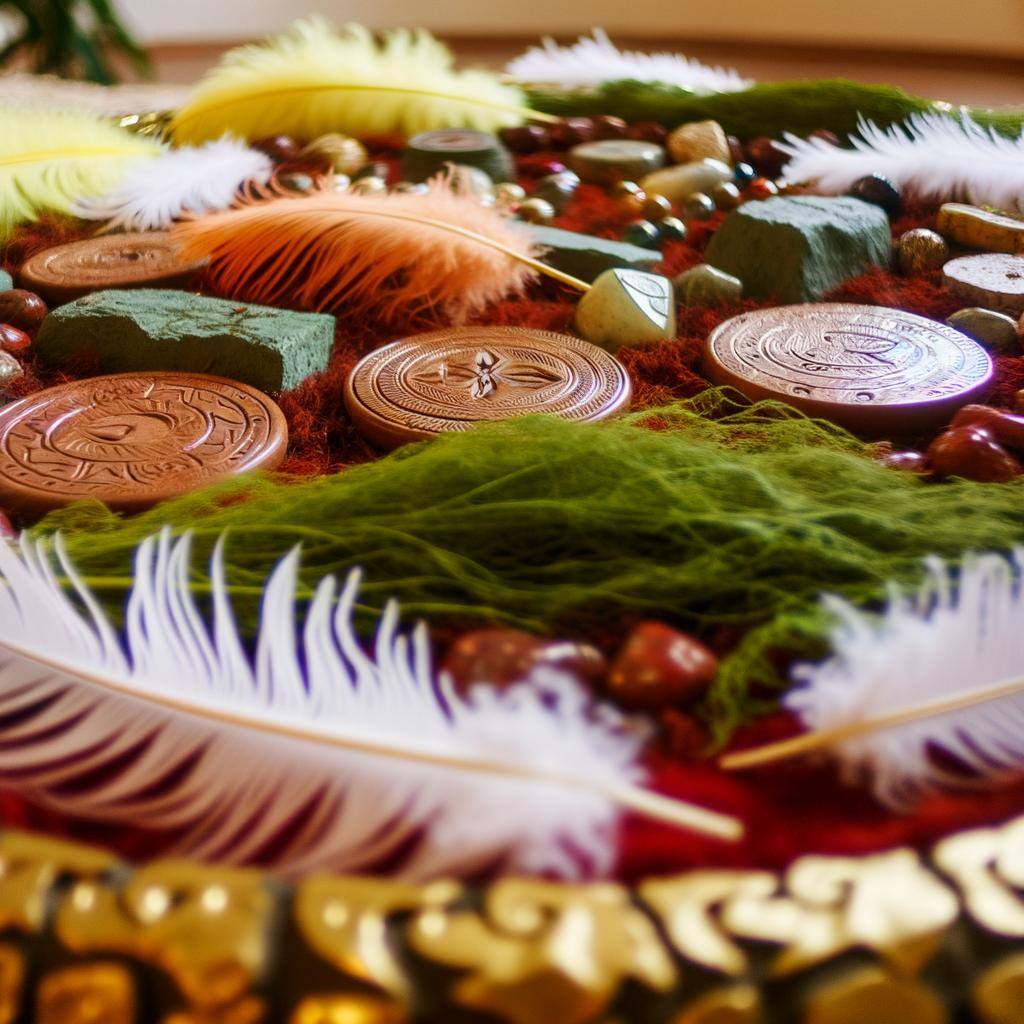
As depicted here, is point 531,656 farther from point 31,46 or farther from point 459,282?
point 31,46

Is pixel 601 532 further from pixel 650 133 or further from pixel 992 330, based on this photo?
pixel 650 133

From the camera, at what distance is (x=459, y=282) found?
4.58 feet

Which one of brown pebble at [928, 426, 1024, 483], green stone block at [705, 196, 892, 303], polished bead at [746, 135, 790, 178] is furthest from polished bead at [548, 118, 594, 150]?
brown pebble at [928, 426, 1024, 483]

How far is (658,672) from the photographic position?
2.25ft

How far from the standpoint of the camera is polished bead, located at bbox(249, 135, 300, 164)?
2.00 meters

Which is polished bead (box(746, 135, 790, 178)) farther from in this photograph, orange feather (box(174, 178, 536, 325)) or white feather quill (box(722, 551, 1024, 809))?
white feather quill (box(722, 551, 1024, 809))

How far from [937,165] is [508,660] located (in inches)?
55.5

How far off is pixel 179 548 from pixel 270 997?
1.20 ft

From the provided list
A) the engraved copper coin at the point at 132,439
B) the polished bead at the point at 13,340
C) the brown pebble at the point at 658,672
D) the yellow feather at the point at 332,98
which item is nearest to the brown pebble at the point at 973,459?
the brown pebble at the point at 658,672

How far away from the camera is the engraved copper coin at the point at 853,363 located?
3.63 feet

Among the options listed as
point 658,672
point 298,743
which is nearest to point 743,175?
point 658,672

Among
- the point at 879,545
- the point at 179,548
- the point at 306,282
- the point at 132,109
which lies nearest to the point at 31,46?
the point at 132,109

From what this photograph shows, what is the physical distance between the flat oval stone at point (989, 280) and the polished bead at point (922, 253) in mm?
57

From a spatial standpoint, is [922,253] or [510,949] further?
[922,253]
